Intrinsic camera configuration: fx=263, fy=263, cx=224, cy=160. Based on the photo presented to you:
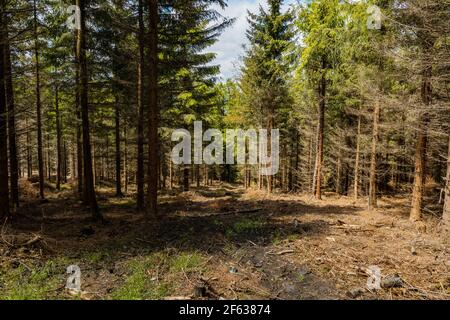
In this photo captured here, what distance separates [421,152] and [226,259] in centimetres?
905

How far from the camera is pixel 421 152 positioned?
1038cm

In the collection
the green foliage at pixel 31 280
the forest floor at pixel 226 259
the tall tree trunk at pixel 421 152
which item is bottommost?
the forest floor at pixel 226 259

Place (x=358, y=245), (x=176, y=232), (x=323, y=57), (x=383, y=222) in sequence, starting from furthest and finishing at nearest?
(x=323, y=57), (x=383, y=222), (x=176, y=232), (x=358, y=245)

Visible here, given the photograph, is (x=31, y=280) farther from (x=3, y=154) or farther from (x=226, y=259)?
(x=3, y=154)

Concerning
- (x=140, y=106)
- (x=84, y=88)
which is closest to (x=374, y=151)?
(x=140, y=106)

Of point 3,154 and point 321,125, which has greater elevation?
point 321,125

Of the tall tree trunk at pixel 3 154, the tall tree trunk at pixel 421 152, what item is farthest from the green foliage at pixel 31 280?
the tall tree trunk at pixel 421 152

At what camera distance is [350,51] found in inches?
514

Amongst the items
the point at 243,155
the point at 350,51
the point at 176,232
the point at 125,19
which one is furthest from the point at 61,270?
the point at 243,155

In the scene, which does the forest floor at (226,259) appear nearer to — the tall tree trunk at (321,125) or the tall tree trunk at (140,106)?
the tall tree trunk at (140,106)

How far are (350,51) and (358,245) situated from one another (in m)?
9.90

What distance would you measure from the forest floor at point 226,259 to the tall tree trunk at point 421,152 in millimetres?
1229

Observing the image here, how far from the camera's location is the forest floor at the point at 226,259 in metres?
5.07
